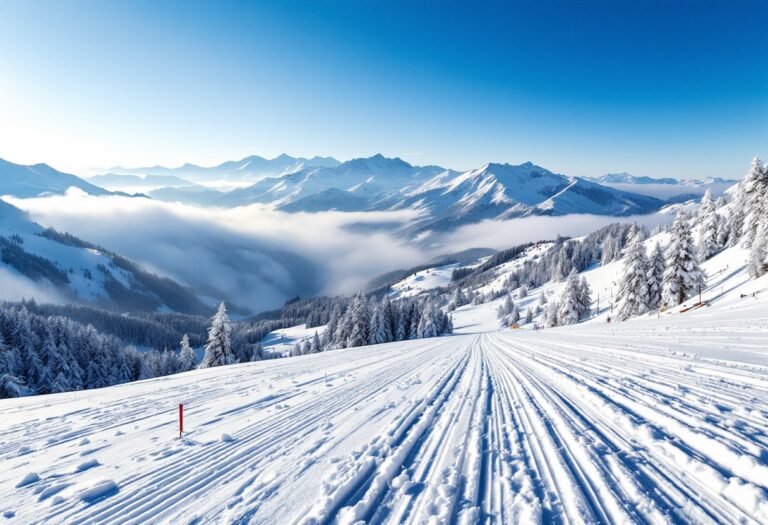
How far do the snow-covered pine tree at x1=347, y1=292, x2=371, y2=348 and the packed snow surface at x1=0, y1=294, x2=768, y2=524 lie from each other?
1409 inches

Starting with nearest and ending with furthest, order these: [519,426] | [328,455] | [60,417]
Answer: [328,455] → [519,426] → [60,417]

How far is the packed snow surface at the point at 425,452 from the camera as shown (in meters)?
4.14

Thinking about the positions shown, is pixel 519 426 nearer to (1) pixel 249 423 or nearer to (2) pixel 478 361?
(1) pixel 249 423

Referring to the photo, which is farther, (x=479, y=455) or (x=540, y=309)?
(x=540, y=309)

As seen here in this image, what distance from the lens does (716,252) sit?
59250mm

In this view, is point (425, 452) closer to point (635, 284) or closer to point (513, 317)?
point (635, 284)

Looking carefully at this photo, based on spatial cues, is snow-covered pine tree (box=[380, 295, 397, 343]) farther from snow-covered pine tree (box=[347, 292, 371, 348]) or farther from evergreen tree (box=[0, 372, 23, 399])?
evergreen tree (box=[0, 372, 23, 399])

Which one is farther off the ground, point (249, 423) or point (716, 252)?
point (716, 252)

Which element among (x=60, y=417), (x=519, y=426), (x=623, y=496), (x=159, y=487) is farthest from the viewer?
(x=60, y=417)

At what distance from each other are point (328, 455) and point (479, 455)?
2513 millimetres

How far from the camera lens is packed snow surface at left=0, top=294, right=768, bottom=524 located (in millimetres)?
4141

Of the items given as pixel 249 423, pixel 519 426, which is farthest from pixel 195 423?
pixel 519 426

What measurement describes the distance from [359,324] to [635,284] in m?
33.8

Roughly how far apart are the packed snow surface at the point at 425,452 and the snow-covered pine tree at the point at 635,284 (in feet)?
110
